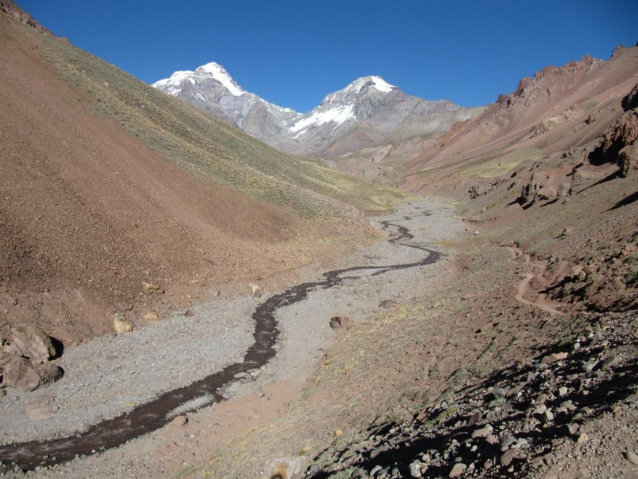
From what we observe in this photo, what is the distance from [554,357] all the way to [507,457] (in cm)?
592

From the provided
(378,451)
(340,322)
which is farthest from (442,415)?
(340,322)

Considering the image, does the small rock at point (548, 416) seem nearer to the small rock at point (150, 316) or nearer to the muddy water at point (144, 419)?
the muddy water at point (144, 419)

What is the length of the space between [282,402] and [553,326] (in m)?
10.8

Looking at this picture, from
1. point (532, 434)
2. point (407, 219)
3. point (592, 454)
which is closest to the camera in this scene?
point (592, 454)

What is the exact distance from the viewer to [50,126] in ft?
110

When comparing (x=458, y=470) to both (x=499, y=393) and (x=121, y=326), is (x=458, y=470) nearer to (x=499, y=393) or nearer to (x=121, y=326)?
(x=499, y=393)

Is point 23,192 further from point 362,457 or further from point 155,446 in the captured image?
point 362,457

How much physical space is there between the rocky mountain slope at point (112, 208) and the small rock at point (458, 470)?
62.4ft

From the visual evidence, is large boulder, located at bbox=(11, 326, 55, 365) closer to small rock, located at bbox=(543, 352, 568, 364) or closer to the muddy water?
the muddy water

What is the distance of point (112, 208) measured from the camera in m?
30.1

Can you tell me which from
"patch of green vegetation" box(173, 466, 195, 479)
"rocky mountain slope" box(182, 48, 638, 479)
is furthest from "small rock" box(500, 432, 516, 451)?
"patch of green vegetation" box(173, 466, 195, 479)

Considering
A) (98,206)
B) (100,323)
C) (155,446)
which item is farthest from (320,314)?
(98,206)

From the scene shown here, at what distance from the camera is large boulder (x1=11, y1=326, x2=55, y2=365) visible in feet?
61.0

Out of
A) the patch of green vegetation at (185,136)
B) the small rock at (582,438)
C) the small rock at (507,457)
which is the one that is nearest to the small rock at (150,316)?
the small rock at (507,457)
